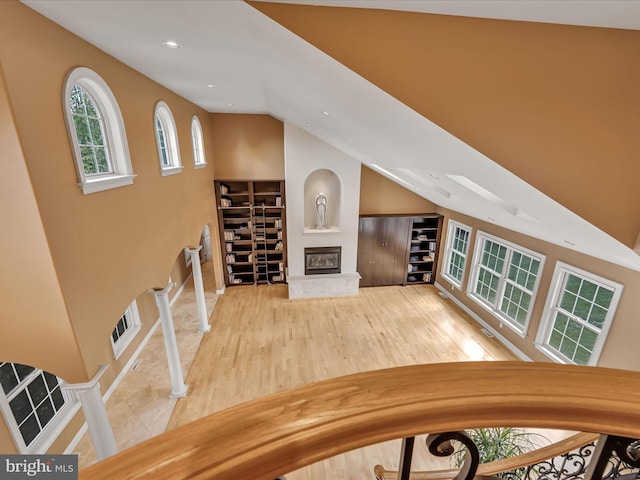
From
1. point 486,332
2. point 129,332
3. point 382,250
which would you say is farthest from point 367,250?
point 129,332

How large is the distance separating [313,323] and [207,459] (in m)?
5.90

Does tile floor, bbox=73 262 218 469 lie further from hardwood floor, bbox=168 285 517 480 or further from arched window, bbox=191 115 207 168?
arched window, bbox=191 115 207 168

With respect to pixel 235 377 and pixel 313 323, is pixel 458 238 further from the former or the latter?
pixel 235 377

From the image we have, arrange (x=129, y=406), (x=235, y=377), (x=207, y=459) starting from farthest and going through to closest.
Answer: (x=235, y=377)
(x=129, y=406)
(x=207, y=459)

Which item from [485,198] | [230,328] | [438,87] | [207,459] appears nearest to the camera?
[207,459]

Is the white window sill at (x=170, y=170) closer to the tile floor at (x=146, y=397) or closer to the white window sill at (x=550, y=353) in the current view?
the tile floor at (x=146, y=397)

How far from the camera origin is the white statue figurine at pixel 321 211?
→ 7207 mm

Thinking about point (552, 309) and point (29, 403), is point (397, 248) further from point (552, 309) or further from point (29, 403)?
point (29, 403)

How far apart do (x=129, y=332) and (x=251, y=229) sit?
3.31m

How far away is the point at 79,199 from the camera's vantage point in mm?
2357

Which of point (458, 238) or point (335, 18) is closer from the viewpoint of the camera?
point (335, 18)

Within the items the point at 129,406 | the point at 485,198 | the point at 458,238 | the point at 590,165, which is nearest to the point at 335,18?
the point at 590,165

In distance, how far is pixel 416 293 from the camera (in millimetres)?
7523

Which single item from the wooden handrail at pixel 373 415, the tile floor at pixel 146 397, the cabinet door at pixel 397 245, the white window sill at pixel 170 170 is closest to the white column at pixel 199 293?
the tile floor at pixel 146 397
